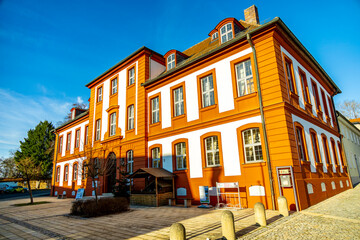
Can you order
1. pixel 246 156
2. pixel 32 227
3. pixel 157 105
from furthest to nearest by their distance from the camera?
1. pixel 157 105
2. pixel 246 156
3. pixel 32 227

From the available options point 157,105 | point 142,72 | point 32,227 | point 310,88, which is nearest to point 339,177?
point 310,88

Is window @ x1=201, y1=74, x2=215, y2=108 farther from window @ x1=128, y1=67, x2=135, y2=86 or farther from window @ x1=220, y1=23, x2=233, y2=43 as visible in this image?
window @ x1=128, y1=67, x2=135, y2=86

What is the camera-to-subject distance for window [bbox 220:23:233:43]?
1364cm

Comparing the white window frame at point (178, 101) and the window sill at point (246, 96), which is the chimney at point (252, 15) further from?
the window sill at point (246, 96)

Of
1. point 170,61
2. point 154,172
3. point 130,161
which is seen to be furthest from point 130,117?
point 154,172

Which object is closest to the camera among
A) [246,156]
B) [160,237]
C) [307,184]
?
[160,237]

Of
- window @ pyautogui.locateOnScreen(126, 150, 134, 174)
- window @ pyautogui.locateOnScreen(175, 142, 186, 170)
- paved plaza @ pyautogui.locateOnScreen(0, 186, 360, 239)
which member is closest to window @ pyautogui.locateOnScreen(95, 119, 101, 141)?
window @ pyautogui.locateOnScreen(126, 150, 134, 174)

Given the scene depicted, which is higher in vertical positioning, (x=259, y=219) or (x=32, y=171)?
(x=32, y=171)

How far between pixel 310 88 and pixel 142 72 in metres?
12.4

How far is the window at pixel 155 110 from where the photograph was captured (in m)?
16.7

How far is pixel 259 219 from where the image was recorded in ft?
21.9

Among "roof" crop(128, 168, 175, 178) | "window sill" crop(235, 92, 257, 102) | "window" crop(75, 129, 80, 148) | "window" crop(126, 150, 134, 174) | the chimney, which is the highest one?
the chimney

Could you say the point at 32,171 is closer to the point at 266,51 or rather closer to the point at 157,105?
the point at 157,105

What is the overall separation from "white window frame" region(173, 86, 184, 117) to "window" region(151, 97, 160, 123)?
1865mm
